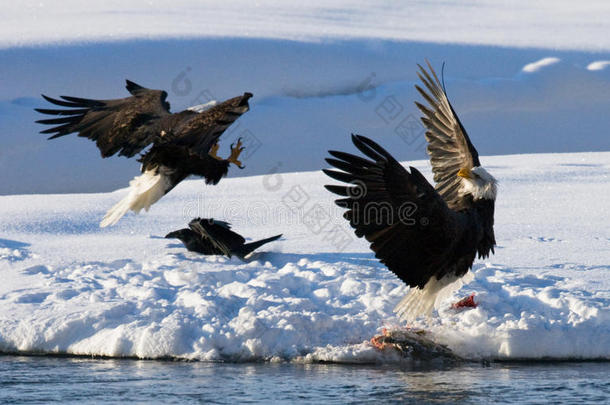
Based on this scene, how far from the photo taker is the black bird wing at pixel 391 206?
5.04 m

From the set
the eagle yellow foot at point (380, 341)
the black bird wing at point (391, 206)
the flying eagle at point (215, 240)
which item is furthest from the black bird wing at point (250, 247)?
the black bird wing at point (391, 206)

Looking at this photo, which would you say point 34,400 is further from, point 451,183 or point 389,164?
point 451,183

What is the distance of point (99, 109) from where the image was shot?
294 inches

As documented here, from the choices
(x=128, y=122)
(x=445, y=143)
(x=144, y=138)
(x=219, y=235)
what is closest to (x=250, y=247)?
(x=219, y=235)

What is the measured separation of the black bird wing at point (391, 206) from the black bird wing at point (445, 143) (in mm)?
891

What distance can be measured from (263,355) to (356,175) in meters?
1.48

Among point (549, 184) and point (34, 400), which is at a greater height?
point (549, 184)

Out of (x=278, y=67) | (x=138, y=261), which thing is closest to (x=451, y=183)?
(x=138, y=261)

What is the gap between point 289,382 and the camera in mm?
5188

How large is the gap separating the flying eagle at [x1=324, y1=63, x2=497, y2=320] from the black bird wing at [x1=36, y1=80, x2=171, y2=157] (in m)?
2.28

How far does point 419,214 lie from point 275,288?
5.84 ft

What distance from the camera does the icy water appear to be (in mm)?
4820

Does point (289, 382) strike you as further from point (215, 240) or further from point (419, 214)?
point (215, 240)

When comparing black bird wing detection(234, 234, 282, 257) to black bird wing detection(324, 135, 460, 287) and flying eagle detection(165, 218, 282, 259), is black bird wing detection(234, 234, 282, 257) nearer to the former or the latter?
flying eagle detection(165, 218, 282, 259)
